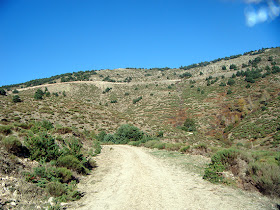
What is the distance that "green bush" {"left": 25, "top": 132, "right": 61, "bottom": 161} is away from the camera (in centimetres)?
914

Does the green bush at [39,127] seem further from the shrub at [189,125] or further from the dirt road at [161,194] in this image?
the shrub at [189,125]

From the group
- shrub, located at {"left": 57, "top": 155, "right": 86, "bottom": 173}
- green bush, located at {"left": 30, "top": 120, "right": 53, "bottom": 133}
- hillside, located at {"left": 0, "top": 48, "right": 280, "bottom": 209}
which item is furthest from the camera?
green bush, located at {"left": 30, "top": 120, "right": 53, "bottom": 133}

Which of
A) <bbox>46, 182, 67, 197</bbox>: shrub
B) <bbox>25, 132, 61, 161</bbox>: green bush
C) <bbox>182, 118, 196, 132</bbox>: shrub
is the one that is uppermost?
<bbox>25, 132, 61, 161</bbox>: green bush

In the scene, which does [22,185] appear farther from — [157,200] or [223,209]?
[223,209]

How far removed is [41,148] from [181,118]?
43.8 m

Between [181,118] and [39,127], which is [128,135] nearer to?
[39,127]

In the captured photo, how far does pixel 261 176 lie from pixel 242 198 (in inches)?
47.2

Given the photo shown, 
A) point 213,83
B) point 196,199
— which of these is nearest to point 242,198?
point 196,199

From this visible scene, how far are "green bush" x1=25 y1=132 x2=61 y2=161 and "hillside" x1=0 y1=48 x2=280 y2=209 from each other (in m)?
0.34

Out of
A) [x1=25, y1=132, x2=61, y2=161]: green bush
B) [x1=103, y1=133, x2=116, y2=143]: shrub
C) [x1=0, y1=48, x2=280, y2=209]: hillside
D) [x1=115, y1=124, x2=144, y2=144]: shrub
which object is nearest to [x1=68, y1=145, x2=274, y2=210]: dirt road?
[x1=0, y1=48, x2=280, y2=209]: hillside

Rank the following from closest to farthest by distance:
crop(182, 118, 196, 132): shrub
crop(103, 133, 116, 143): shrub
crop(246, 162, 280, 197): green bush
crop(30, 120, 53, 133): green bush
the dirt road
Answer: the dirt road, crop(246, 162, 280, 197): green bush, crop(30, 120, 53, 133): green bush, crop(103, 133, 116, 143): shrub, crop(182, 118, 196, 132): shrub

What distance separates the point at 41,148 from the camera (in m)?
9.62

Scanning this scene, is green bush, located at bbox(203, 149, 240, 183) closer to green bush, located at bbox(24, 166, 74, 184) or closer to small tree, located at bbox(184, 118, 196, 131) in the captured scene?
green bush, located at bbox(24, 166, 74, 184)

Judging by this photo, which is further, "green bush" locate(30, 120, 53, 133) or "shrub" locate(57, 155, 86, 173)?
"green bush" locate(30, 120, 53, 133)
